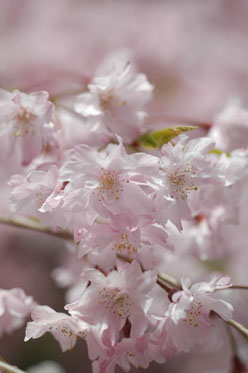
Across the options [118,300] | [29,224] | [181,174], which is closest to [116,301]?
[118,300]

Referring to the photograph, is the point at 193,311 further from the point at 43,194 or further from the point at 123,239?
the point at 43,194

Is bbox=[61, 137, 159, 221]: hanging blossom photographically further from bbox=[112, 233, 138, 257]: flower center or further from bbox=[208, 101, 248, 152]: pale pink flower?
bbox=[208, 101, 248, 152]: pale pink flower

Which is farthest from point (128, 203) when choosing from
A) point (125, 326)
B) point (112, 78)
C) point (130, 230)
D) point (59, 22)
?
point (59, 22)

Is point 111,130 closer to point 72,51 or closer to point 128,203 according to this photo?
point 128,203

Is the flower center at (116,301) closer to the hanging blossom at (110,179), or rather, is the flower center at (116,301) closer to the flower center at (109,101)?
the hanging blossom at (110,179)

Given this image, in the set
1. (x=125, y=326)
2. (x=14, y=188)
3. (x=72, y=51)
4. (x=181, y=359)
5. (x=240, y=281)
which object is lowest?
(x=181, y=359)

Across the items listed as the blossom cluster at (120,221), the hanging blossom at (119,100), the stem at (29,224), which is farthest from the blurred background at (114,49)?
the blossom cluster at (120,221)

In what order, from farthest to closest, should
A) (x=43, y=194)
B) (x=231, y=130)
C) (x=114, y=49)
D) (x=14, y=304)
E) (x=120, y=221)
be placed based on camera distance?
(x=114, y=49) < (x=231, y=130) < (x=14, y=304) < (x=43, y=194) < (x=120, y=221)
